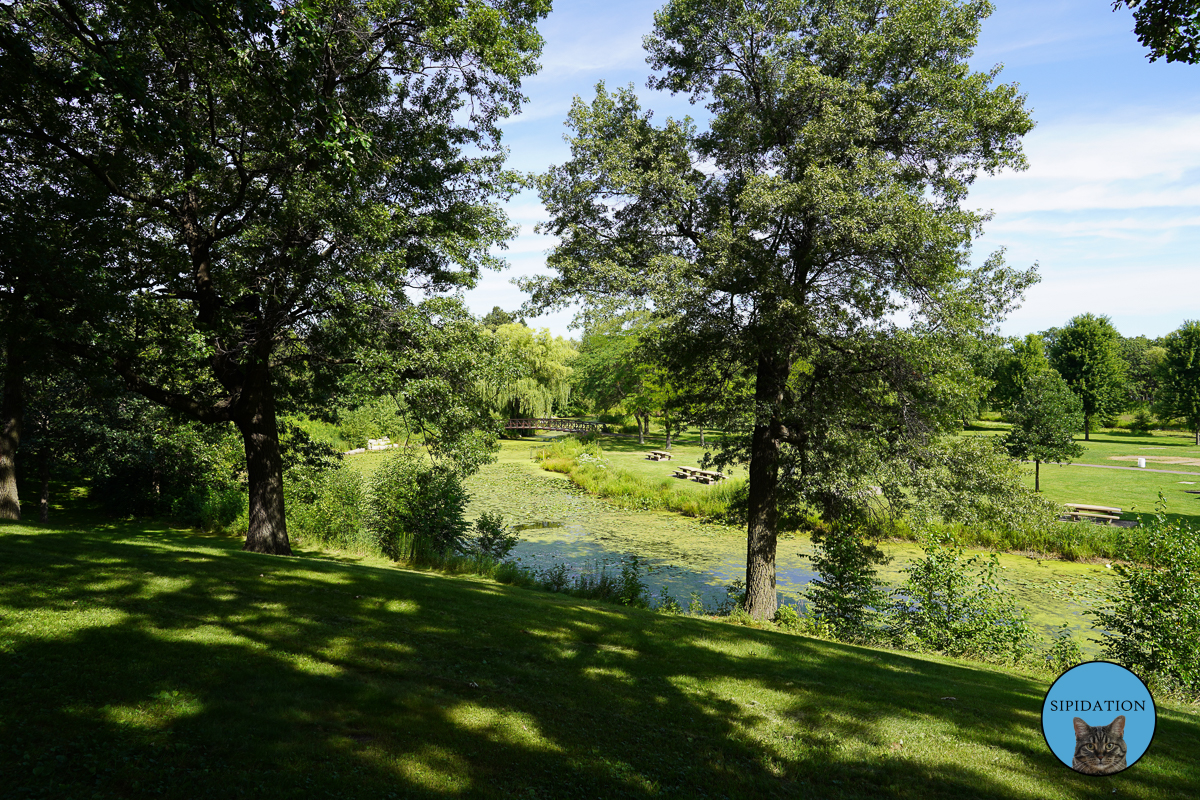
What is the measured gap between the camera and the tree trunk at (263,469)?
12.2 m

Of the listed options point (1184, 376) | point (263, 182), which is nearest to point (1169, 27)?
point (263, 182)

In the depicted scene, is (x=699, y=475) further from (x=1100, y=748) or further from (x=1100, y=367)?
(x=1100, y=367)

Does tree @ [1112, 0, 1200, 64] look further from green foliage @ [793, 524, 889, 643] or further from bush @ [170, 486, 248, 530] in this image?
bush @ [170, 486, 248, 530]

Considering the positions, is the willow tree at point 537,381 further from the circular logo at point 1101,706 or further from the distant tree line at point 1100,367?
the circular logo at point 1101,706

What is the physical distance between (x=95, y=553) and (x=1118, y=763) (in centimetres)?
1125

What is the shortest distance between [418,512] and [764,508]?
8.83m

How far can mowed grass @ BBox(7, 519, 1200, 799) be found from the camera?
404cm

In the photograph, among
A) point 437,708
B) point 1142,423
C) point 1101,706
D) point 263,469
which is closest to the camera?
point 1101,706

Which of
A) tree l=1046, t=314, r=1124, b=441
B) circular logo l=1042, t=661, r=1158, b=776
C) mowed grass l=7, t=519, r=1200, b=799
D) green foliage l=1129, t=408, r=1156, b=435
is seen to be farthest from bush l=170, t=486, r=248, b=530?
green foliage l=1129, t=408, r=1156, b=435

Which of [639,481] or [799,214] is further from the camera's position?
[639,481]

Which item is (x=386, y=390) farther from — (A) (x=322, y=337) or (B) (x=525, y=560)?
(B) (x=525, y=560)

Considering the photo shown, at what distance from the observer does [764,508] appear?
1367 cm

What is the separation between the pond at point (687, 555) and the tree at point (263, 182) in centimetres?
955

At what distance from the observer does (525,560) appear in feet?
60.0
